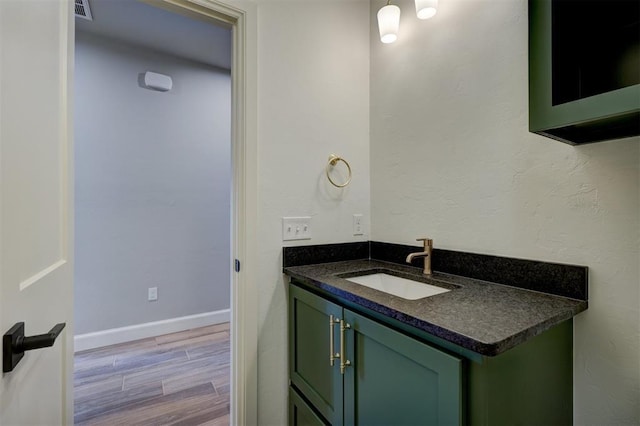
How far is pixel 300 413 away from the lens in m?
1.42

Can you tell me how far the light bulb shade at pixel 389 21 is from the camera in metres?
1.42

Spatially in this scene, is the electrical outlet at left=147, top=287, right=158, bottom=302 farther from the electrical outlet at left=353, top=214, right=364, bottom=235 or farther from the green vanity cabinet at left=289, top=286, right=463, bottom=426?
the electrical outlet at left=353, top=214, right=364, bottom=235

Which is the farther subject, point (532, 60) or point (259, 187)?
point (259, 187)

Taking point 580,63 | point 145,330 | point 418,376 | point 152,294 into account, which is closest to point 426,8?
point 580,63

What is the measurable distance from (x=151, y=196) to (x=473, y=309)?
8.94 feet

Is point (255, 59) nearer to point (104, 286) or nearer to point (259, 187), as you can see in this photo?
point (259, 187)

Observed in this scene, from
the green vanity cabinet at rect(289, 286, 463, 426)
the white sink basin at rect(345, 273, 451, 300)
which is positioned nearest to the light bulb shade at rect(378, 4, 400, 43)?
the white sink basin at rect(345, 273, 451, 300)

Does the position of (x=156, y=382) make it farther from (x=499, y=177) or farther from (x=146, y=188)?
(x=499, y=177)

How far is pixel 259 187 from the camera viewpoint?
146 cm

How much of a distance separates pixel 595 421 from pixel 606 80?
102 cm

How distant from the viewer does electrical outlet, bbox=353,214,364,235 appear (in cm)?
174

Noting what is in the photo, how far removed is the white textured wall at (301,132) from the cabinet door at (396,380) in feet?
1.73

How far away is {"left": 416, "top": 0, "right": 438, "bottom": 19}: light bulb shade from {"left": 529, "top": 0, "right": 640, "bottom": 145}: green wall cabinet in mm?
530

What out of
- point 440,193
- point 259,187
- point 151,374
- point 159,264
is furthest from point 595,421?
point 159,264
